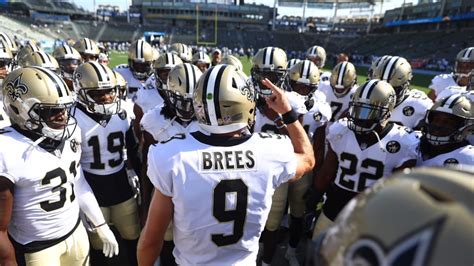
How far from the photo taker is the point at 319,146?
4.24 m

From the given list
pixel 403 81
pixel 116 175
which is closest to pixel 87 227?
pixel 116 175

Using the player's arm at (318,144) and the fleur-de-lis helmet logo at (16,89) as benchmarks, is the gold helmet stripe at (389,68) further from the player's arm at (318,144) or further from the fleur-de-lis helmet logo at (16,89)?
the fleur-de-lis helmet logo at (16,89)

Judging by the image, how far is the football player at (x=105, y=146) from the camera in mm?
3168

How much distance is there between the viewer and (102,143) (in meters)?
3.20

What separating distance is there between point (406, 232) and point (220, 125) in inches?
49.6

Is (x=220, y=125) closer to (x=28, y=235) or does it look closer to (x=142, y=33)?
(x=28, y=235)

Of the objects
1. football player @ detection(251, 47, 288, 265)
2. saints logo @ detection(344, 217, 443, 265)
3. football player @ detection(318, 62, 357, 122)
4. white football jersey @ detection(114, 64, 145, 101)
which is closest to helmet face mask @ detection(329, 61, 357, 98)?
football player @ detection(318, 62, 357, 122)

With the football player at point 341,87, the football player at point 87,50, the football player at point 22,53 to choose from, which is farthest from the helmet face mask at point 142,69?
the football player at point 341,87

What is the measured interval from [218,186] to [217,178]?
0.15ft

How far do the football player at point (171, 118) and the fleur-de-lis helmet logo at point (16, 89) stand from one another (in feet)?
4.00

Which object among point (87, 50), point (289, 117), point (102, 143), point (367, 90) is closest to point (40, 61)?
point (87, 50)

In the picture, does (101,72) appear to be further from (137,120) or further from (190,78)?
(137,120)

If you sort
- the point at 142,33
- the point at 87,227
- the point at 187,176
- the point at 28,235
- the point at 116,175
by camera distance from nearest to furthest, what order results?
the point at 187,176 < the point at 28,235 < the point at 87,227 < the point at 116,175 < the point at 142,33

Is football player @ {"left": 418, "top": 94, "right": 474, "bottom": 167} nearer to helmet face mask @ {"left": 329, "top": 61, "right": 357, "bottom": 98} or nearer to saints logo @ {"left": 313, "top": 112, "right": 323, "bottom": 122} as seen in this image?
saints logo @ {"left": 313, "top": 112, "right": 323, "bottom": 122}
